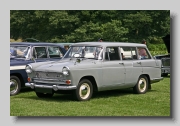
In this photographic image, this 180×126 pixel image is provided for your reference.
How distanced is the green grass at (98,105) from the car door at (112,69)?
0.42 meters

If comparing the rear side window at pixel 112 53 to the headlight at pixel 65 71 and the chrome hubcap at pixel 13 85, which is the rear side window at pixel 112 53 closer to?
the headlight at pixel 65 71

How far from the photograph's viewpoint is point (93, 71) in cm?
944

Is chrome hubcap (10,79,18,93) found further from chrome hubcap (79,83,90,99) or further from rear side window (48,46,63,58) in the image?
chrome hubcap (79,83,90,99)

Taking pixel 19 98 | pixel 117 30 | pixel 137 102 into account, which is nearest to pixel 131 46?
pixel 137 102

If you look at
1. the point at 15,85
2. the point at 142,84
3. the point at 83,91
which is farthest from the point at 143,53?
the point at 15,85

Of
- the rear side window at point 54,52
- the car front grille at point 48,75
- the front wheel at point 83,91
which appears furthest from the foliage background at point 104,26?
the car front grille at point 48,75

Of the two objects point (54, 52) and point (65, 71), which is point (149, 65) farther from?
point (65, 71)

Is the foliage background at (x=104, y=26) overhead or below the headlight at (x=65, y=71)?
overhead

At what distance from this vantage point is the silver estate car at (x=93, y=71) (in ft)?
29.8

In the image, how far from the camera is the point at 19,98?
993cm

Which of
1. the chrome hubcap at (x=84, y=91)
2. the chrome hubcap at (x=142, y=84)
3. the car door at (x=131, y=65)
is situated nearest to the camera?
the chrome hubcap at (x=84, y=91)

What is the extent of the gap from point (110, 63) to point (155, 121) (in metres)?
3.14

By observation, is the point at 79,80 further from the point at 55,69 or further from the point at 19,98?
the point at 19,98

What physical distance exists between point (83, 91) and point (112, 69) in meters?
1.13
